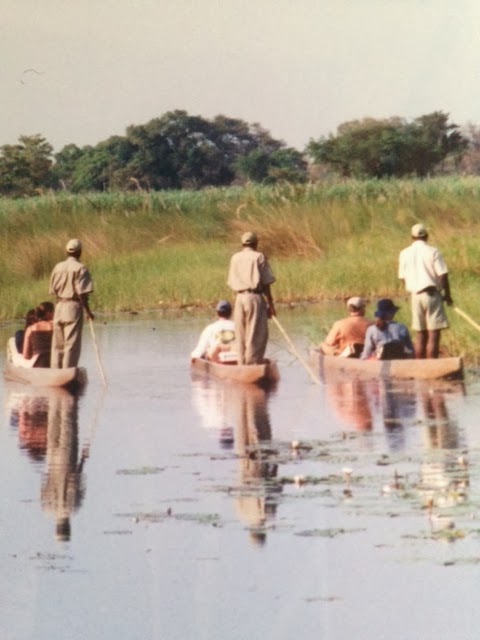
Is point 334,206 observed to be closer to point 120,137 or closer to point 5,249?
point 5,249

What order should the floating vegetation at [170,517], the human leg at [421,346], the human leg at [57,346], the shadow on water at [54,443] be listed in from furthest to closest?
1. the human leg at [57,346]
2. the human leg at [421,346]
3. the shadow on water at [54,443]
4. the floating vegetation at [170,517]

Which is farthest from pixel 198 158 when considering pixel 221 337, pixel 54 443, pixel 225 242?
pixel 54 443

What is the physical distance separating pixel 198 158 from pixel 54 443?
85.1 metres

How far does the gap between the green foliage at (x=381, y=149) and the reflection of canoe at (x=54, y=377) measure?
71.9 meters

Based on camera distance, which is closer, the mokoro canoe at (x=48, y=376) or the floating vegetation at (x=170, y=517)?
the floating vegetation at (x=170, y=517)

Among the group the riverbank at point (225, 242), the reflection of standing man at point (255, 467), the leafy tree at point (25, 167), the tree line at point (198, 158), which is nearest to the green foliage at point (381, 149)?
the tree line at point (198, 158)

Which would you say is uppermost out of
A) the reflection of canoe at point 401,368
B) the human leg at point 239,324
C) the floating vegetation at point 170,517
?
the human leg at point 239,324

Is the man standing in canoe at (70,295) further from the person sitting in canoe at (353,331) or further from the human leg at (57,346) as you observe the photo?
the person sitting in canoe at (353,331)

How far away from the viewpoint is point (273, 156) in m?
107

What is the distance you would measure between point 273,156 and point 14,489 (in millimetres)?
93604

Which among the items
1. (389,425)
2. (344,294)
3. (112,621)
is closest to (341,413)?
(389,425)

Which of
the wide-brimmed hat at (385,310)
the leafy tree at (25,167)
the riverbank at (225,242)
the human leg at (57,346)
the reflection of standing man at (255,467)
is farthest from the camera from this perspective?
the leafy tree at (25,167)

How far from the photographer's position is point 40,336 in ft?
78.8

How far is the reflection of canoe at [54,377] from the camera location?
75.8ft
